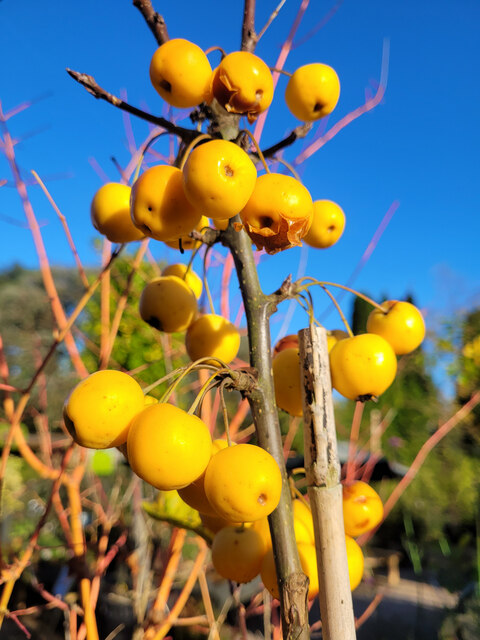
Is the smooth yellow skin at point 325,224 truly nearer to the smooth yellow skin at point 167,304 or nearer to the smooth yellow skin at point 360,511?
the smooth yellow skin at point 167,304

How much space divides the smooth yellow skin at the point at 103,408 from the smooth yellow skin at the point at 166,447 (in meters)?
0.02

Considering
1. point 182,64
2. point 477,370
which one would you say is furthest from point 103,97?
point 477,370

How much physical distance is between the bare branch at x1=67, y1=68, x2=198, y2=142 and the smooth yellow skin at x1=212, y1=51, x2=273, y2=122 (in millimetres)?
69

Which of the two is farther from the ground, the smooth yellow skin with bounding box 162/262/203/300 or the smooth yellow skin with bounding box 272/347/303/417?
the smooth yellow skin with bounding box 162/262/203/300

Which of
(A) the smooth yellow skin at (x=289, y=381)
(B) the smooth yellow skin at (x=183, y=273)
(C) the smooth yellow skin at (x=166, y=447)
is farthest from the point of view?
(B) the smooth yellow skin at (x=183, y=273)

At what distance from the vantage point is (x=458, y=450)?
623cm

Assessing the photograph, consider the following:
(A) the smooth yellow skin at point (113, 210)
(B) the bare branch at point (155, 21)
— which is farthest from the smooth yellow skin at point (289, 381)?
(B) the bare branch at point (155, 21)

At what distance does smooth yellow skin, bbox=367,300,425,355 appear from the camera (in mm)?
690

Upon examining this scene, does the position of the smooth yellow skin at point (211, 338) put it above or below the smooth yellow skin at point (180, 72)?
below

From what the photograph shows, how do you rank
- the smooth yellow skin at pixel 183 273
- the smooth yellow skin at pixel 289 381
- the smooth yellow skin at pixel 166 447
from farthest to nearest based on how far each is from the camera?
the smooth yellow skin at pixel 183 273, the smooth yellow skin at pixel 289 381, the smooth yellow skin at pixel 166 447

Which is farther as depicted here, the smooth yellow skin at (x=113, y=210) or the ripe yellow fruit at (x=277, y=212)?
the smooth yellow skin at (x=113, y=210)

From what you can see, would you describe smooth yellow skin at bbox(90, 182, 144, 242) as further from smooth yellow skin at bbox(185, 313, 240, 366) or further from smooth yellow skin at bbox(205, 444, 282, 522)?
smooth yellow skin at bbox(205, 444, 282, 522)

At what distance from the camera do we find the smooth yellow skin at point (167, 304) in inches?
28.2

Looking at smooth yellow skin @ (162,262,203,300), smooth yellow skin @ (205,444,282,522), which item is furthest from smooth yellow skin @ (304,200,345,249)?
smooth yellow skin @ (205,444,282,522)
